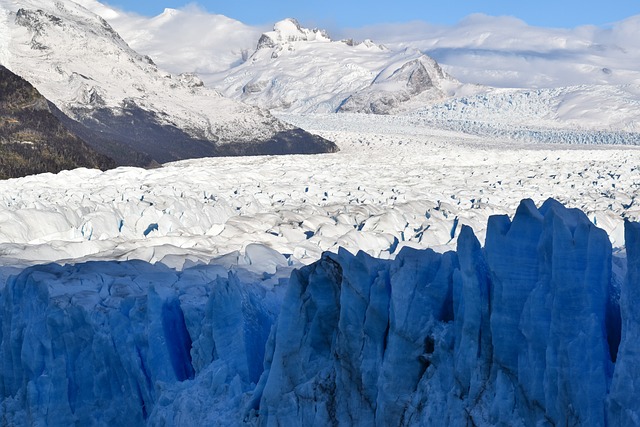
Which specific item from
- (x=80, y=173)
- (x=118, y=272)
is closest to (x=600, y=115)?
(x=80, y=173)

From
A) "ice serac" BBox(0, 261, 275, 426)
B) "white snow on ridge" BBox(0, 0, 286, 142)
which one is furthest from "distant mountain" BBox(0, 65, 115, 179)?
"ice serac" BBox(0, 261, 275, 426)

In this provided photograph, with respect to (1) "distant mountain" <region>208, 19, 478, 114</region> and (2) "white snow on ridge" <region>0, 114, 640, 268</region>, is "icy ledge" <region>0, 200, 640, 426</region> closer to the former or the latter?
(2) "white snow on ridge" <region>0, 114, 640, 268</region>

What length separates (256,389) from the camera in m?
7.00

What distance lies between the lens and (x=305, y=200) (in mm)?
17094

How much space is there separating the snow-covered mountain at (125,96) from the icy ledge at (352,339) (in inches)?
951

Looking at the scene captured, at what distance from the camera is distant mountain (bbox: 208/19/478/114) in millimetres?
54594

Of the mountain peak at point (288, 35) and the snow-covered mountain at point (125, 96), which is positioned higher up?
the mountain peak at point (288, 35)

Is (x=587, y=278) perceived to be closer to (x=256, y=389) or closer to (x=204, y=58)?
(x=256, y=389)

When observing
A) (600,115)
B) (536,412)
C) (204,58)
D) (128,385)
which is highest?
(204,58)

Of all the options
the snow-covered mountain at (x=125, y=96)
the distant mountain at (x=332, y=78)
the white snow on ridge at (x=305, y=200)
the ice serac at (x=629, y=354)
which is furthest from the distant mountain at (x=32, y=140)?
the distant mountain at (x=332, y=78)

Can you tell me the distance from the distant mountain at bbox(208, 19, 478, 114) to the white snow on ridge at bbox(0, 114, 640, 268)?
23.6m

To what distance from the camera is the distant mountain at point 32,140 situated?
23.9 m

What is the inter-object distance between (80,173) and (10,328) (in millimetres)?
13501

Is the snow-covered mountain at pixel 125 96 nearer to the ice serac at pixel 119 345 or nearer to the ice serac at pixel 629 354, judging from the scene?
the ice serac at pixel 119 345
